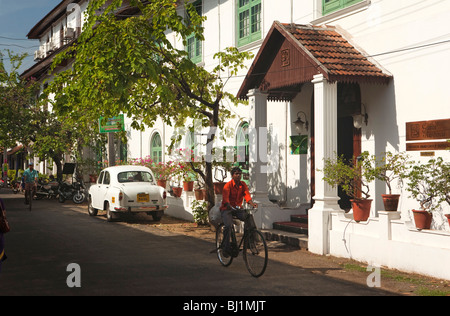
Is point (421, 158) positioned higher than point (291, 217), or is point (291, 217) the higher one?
point (421, 158)

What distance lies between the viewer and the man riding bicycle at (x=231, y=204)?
8.80 meters

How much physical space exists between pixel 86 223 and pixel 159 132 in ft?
25.8

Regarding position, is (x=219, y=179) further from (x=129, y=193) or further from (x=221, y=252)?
(x=221, y=252)

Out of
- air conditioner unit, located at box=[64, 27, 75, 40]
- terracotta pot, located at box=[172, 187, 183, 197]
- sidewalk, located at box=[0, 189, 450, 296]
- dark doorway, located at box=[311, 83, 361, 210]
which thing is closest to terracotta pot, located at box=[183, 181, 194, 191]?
terracotta pot, located at box=[172, 187, 183, 197]

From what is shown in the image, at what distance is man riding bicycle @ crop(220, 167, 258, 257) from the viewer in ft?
28.9

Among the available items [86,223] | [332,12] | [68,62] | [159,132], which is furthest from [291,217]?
[68,62]

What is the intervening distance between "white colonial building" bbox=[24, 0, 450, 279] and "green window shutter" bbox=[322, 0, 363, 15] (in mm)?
25

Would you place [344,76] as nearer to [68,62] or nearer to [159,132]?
[159,132]

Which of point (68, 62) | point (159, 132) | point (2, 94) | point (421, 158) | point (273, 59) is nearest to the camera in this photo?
point (421, 158)

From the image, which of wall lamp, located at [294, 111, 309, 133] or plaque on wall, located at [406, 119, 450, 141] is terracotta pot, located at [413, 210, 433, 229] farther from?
wall lamp, located at [294, 111, 309, 133]

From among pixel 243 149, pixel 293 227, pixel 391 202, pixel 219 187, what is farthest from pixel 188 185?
pixel 391 202

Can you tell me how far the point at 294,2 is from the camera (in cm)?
1452

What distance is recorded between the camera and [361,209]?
9883 mm
